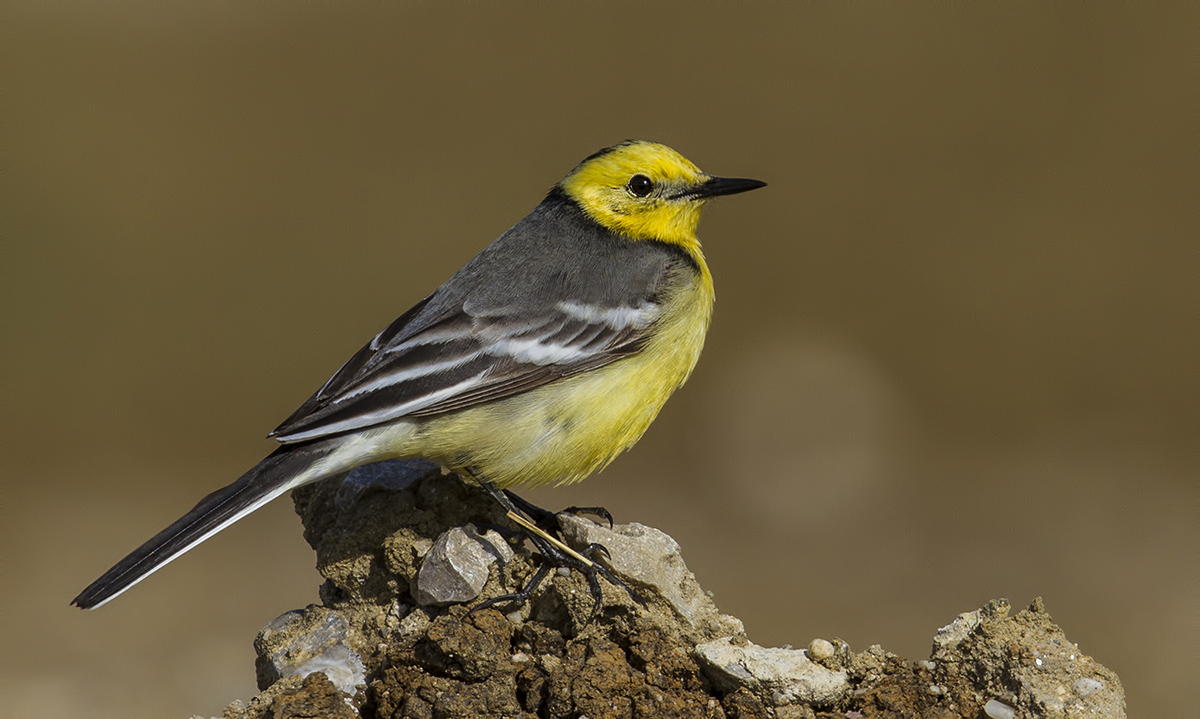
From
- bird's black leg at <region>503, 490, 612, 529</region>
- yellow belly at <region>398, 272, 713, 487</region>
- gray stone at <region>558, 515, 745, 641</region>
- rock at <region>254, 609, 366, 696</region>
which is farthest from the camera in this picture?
bird's black leg at <region>503, 490, 612, 529</region>

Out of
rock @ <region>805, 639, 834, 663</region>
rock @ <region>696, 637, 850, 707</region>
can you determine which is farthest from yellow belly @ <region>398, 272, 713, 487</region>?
rock @ <region>805, 639, 834, 663</region>

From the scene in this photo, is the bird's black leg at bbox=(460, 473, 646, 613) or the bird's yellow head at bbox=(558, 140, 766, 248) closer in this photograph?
the bird's black leg at bbox=(460, 473, 646, 613)

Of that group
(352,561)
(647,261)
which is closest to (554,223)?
(647,261)

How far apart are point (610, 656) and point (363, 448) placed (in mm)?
1655

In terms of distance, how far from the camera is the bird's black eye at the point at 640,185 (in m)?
6.97

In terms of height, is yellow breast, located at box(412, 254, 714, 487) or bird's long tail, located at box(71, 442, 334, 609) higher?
yellow breast, located at box(412, 254, 714, 487)

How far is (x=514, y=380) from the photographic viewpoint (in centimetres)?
572

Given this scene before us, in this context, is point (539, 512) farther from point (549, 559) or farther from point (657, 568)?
point (657, 568)

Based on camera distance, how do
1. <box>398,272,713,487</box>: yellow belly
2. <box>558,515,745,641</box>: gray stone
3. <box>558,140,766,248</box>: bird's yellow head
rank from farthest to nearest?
<box>558,140,766,248</box>: bird's yellow head
<box>398,272,713,487</box>: yellow belly
<box>558,515,745,641</box>: gray stone

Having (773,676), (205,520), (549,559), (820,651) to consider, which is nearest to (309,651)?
(205,520)

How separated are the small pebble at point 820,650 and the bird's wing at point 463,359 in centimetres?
198

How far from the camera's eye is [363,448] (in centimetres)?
533

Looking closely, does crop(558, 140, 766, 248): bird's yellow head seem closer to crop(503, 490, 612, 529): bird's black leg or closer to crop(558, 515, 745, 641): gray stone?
crop(503, 490, 612, 529): bird's black leg

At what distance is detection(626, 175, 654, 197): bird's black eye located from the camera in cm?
697
